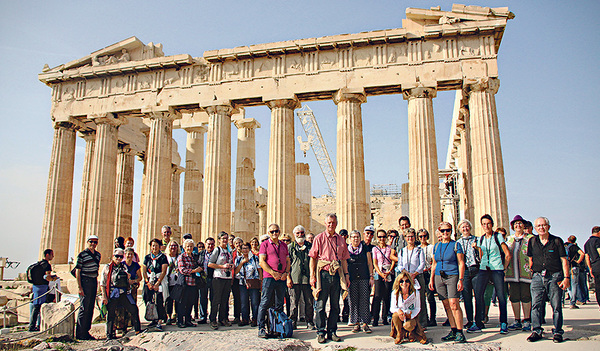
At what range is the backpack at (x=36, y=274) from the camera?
38.2ft

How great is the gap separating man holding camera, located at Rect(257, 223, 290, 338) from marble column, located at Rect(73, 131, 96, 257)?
1655 centimetres

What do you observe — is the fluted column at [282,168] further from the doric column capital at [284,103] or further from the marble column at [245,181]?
the marble column at [245,181]

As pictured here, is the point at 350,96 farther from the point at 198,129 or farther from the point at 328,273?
the point at 328,273

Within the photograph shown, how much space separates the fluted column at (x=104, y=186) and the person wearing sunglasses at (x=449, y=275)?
59.5 ft

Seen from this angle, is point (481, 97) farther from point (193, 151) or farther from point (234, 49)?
point (193, 151)

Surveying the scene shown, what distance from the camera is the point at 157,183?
22188mm

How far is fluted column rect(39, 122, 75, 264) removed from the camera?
23422mm

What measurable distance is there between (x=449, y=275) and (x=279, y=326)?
323cm

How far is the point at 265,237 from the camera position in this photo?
9922mm

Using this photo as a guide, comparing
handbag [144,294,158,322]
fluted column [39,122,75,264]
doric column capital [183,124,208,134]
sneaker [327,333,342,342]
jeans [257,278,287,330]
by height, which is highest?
doric column capital [183,124,208,134]

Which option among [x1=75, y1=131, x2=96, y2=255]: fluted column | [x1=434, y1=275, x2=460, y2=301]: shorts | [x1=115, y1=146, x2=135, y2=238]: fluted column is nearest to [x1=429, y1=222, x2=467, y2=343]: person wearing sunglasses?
[x1=434, y1=275, x2=460, y2=301]: shorts

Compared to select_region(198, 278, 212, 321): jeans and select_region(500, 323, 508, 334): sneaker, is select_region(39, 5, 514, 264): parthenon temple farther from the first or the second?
select_region(500, 323, 508, 334): sneaker

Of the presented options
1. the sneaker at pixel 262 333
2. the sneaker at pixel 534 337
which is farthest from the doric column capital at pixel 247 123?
the sneaker at pixel 534 337

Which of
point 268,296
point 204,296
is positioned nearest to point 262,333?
point 268,296
